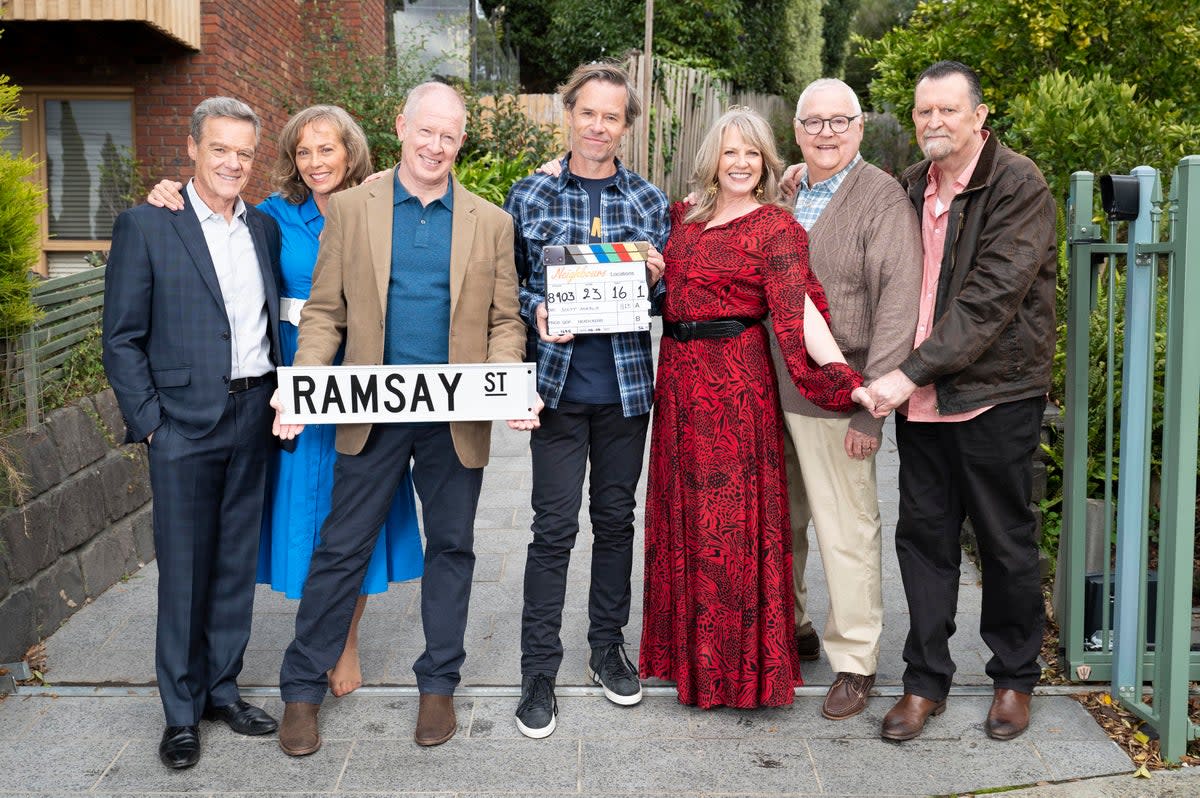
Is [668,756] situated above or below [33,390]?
below

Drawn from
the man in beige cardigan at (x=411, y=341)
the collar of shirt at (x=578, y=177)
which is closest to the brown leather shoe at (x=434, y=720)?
the man in beige cardigan at (x=411, y=341)

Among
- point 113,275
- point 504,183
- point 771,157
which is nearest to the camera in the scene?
point 113,275

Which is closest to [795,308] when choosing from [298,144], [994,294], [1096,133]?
[994,294]

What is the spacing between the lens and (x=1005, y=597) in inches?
165

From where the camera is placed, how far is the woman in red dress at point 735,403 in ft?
13.4

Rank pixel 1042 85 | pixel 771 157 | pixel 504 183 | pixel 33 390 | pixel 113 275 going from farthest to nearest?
pixel 504 183
pixel 1042 85
pixel 33 390
pixel 771 157
pixel 113 275

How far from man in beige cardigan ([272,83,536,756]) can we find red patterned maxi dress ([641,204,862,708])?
2.03ft

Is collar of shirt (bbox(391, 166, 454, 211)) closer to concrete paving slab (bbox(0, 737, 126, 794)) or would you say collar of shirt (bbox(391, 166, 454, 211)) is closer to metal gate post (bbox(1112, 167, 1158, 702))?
concrete paving slab (bbox(0, 737, 126, 794))

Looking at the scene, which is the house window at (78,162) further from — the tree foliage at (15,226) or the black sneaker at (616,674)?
the black sneaker at (616,674)

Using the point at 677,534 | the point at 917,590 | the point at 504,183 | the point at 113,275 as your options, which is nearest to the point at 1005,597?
the point at 917,590

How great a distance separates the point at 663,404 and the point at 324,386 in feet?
4.04

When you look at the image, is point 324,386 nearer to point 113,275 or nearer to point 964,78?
point 113,275

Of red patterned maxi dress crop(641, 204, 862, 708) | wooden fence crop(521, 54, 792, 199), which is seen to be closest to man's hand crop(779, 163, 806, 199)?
red patterned maxi dress crop(641, 204, 862, 708)

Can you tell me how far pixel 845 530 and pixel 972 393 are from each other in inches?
27.9
